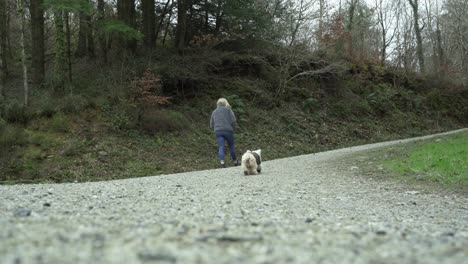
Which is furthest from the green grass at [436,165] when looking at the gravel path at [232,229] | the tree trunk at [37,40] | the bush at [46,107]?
the tree trunk at [37,40]

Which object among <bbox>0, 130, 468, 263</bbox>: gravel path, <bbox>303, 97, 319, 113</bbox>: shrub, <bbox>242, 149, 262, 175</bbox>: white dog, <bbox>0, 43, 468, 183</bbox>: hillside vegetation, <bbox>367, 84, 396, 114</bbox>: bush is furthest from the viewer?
<bbox>367, 84, 396, 114</bbox>: bush

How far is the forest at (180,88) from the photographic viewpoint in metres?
12.5

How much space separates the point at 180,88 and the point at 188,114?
1.99 meters

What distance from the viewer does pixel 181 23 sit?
20.1 meters

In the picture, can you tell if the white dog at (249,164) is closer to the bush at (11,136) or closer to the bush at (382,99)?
the bush at (11,136)

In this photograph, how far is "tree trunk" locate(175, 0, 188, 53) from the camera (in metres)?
19.8

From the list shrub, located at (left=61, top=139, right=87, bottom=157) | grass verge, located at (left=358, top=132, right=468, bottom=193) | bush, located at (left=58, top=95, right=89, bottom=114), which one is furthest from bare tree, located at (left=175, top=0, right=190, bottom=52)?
grass verge, located at (left=358, top=132, right=468, bottom=193)

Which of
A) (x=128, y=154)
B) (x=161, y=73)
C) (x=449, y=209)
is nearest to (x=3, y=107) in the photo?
(x=128, y=154)

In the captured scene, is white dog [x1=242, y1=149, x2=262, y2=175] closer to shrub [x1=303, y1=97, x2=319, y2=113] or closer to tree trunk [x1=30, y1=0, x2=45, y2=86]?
tree trunk [x1=30, y1=0, x2=45, y2=86]

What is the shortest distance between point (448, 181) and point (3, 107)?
13.8 meters

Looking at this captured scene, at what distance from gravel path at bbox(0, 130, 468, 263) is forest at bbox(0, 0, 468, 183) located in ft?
22.6

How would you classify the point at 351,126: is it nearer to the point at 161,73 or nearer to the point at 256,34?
the point at 256,34

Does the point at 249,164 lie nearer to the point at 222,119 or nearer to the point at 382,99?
the point at 222,119

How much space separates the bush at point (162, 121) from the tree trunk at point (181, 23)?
18.5 feet
